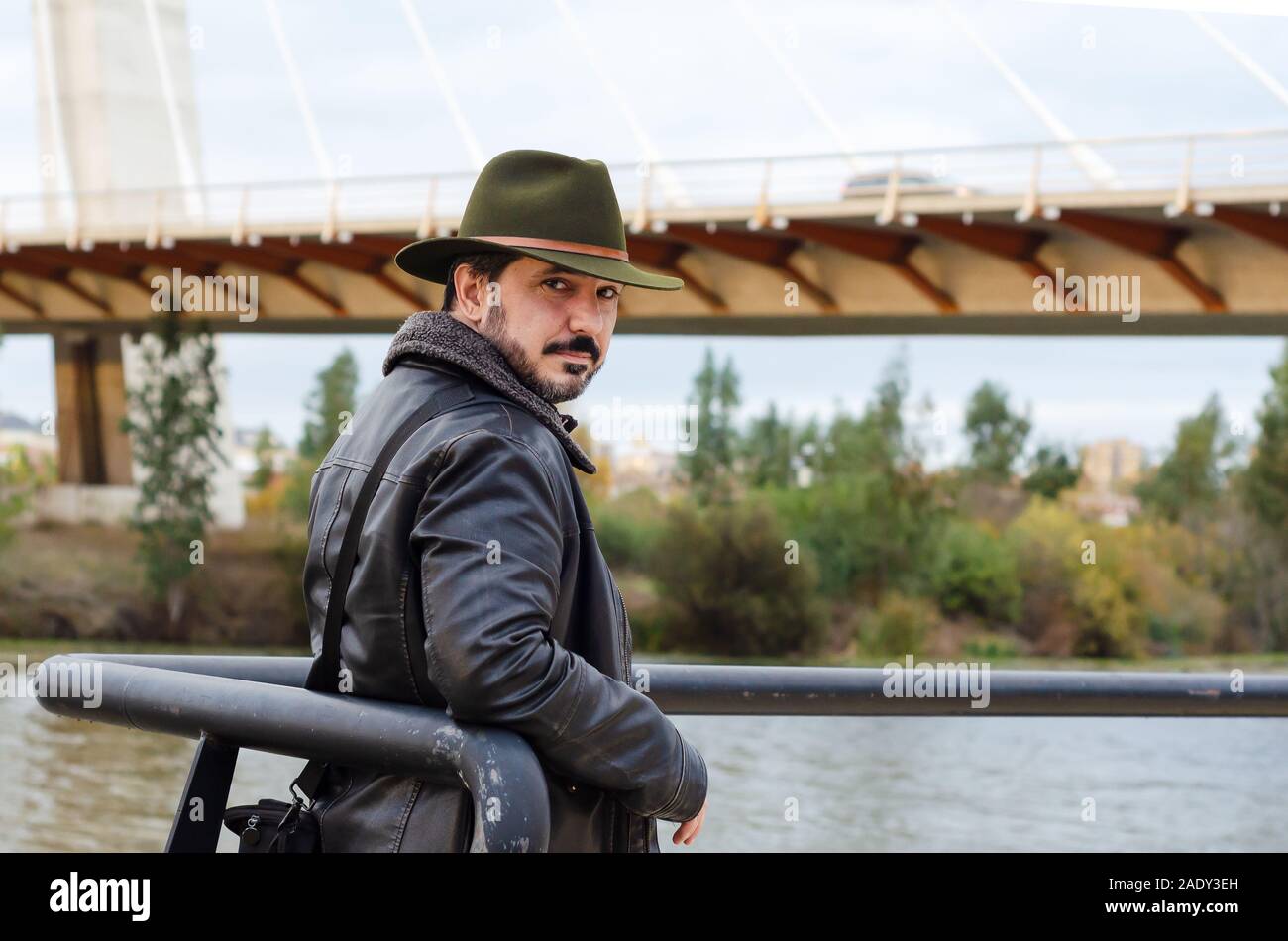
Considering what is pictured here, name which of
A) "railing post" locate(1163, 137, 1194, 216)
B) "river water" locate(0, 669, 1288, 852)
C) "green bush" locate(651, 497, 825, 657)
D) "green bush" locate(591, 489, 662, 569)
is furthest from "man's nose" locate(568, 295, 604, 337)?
"green bush" locate(591, 489, 662, 569)

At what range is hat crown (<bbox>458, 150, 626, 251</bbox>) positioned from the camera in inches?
68.9

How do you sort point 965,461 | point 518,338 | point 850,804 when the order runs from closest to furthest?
1. point 518,338
2. point 850,804
3. point 965,461

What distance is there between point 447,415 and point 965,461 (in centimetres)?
3082

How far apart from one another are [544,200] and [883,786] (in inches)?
601

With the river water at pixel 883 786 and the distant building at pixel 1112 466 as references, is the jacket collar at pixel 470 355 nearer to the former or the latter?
the river water at pixel 883 786

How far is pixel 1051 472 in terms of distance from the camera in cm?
3253

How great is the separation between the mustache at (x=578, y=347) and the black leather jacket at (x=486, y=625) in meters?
0.13

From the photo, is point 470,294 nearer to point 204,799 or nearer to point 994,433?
point 204,799

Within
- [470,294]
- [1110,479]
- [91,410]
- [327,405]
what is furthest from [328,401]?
[470,294]

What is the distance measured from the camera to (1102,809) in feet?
51.2

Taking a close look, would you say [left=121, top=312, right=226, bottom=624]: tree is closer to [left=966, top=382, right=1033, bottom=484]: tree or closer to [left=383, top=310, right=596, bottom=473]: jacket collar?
[left=966, top=382, right=1033, bottom=484]: tree

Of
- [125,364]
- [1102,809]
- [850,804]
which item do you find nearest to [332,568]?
[850,804]

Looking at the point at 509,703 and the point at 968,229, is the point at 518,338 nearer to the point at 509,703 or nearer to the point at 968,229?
the point at 509,703

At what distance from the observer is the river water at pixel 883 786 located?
13305 millimetres
